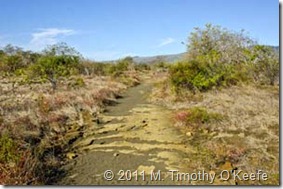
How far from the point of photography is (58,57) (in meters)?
18.0

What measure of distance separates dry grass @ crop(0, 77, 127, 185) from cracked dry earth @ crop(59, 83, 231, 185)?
44 cm

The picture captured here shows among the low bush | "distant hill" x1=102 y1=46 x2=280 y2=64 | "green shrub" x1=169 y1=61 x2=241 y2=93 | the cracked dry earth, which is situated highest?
Result: "distant hill" x1=102 y1=46 x2=280 y2=64

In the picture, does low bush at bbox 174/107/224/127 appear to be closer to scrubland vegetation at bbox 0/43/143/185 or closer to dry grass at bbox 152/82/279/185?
dry grass at bbox 152/82/279/185

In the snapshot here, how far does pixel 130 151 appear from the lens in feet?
25.1

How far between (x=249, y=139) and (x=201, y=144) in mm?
1153

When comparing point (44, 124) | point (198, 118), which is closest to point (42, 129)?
point (44, 124)

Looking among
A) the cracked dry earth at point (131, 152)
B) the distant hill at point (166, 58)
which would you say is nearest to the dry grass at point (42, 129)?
the cracked dry earth at point (131, 152)

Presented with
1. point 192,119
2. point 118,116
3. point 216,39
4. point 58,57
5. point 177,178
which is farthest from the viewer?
point 216,39

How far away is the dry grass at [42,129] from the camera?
6168 millimetres

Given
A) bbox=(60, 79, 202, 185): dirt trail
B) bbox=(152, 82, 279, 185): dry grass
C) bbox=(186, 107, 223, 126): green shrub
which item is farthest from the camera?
bbox=(186, 107, 223, 126): green shrub

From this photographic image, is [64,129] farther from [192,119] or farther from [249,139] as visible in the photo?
[249,139]

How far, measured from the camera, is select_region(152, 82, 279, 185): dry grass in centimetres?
593

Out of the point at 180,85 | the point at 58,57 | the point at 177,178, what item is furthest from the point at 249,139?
the point at 58,57

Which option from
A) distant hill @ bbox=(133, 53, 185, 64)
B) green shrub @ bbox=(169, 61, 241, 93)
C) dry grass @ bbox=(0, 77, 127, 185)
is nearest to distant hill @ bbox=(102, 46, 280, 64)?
distant hill @ bbox=(133, 53, 185, 64)
